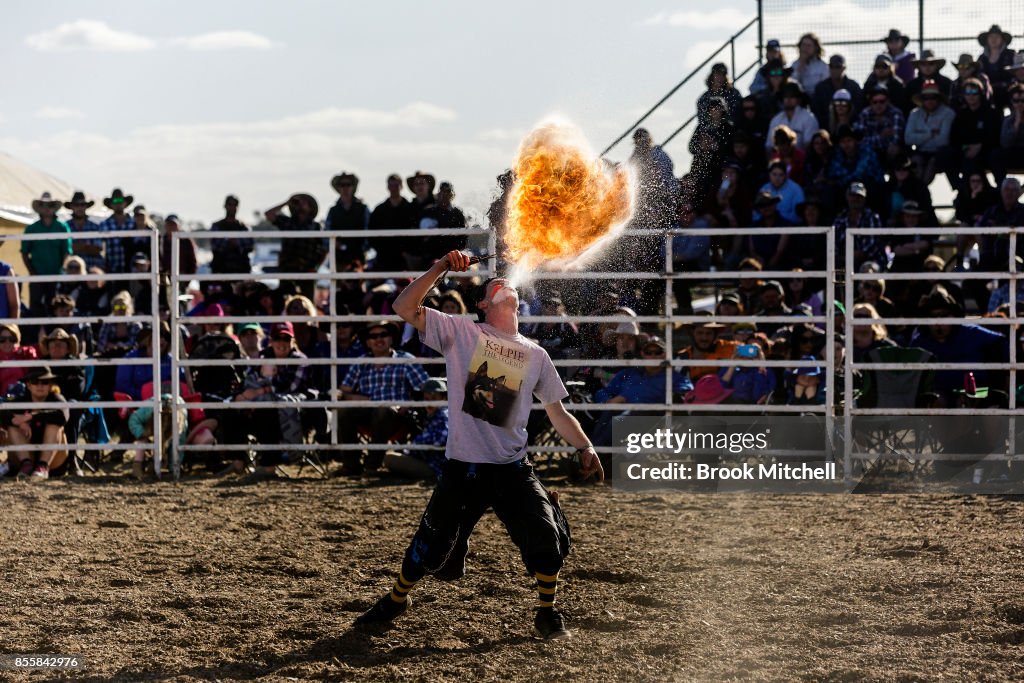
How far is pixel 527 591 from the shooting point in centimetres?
639

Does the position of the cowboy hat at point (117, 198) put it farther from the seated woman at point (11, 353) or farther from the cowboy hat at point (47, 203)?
the seated woman at point (11, 353)

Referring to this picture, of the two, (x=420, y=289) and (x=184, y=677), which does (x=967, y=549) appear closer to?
(x=420, y=289)

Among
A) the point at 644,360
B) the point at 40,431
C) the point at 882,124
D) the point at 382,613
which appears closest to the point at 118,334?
the point at 40,431

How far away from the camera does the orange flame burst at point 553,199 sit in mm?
6965

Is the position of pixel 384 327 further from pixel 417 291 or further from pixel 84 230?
pixel 84 230

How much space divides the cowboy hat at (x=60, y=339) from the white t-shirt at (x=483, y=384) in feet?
19.5

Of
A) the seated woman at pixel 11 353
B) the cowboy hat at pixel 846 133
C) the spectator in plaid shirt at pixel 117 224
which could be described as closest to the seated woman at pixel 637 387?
the cowboy hat at pixel 846 133

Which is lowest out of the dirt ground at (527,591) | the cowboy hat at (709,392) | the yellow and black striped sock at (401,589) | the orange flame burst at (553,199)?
the dirt ground at (527,591)

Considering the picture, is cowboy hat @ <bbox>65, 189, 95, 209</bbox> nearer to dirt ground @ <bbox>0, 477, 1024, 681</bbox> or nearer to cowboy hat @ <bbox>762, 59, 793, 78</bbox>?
dirt ground @ <bbox>0, 477, 1024, 681</bbox>

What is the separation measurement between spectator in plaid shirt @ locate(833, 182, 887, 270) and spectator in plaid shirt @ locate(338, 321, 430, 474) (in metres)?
4.46

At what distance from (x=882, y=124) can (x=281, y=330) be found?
6.64m

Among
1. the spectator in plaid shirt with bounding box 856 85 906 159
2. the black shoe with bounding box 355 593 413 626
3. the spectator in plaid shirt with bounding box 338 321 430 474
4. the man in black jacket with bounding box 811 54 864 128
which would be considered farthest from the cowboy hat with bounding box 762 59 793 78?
the black shoe with bounding box 355 593 413 626

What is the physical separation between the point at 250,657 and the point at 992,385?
7.55 metres

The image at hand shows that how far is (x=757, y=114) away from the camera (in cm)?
1326
